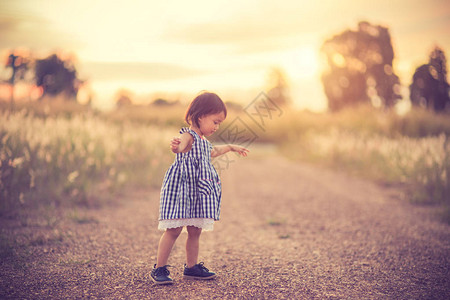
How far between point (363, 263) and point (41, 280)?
2592 millimetres

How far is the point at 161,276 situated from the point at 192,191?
66cm

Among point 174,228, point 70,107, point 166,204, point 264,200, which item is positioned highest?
point 70,107

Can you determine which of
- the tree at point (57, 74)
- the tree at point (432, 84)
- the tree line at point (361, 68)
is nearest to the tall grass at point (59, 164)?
the tree at point (432, 84)

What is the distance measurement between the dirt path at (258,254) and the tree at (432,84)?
9811 mm

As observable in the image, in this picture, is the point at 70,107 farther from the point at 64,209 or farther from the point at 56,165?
the point at 64,209

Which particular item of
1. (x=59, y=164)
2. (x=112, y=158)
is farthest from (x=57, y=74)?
(x=59, y=164)

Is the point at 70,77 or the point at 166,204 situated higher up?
the point at 70,77

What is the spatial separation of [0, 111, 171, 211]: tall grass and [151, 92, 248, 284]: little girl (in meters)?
2.48

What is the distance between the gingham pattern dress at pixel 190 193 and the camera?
7.65 ft

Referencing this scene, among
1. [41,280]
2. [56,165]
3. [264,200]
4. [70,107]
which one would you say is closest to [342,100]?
[70,107]

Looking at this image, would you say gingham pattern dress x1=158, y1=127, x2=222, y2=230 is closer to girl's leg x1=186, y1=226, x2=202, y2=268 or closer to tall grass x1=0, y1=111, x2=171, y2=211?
girl's leg x1=186, y1=226, x2=202, y2=268

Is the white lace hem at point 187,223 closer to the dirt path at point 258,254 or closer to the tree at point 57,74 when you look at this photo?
the dirt path at point 258,254

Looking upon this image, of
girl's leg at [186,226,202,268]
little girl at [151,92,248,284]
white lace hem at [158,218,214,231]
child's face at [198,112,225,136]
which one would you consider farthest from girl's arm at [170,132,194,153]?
girl's leg at [186,226,202,268]

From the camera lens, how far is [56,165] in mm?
5020
